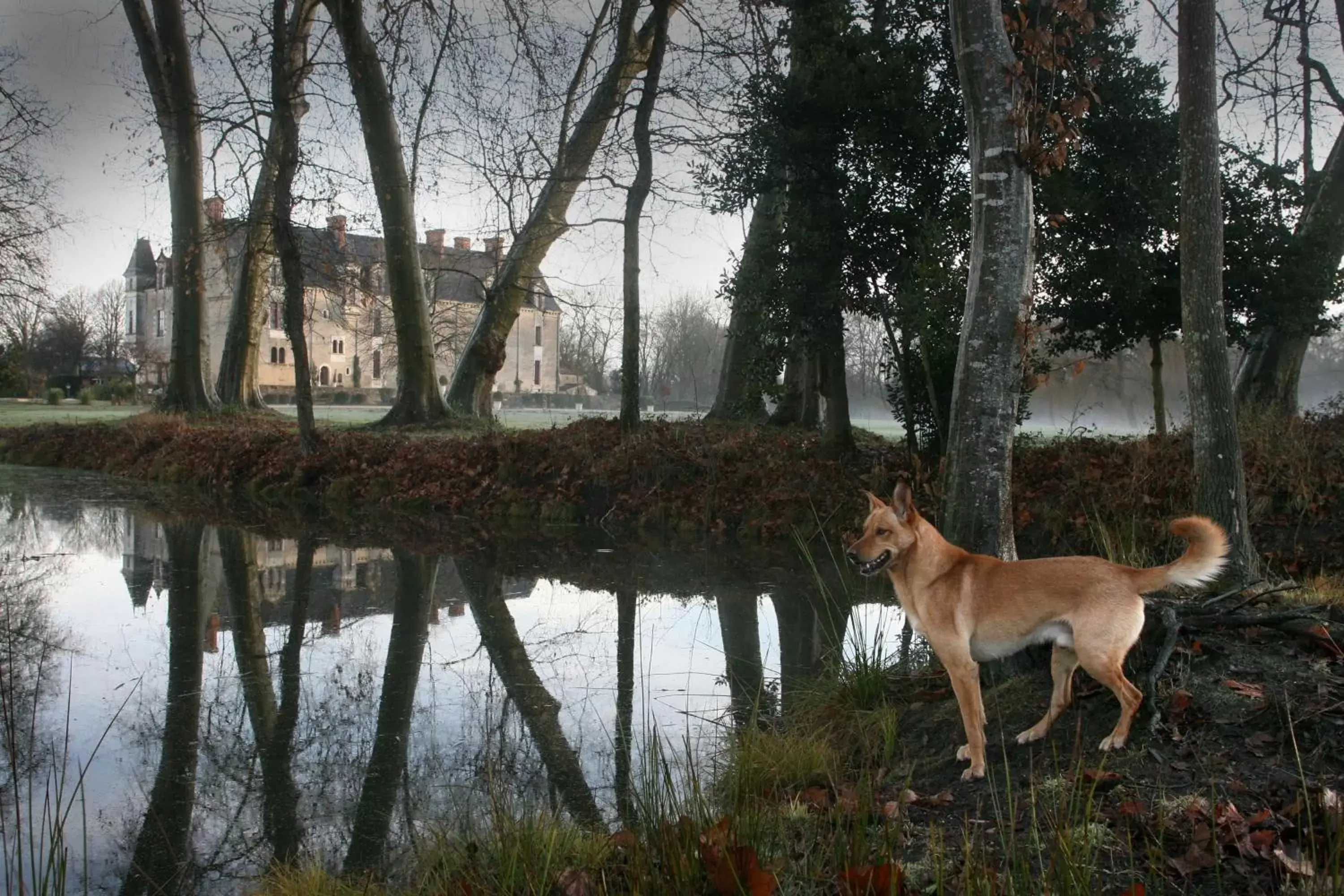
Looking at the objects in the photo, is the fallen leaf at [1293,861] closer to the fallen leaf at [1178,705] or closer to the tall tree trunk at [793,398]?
the fallen leaf at [1178,705]

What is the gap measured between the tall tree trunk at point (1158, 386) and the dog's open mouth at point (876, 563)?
11.7 meters

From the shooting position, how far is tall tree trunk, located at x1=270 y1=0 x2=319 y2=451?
66.1 ft

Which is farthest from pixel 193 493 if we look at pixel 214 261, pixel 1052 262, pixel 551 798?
pixel 214 261

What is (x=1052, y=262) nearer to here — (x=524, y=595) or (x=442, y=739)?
(x=524, y=595)

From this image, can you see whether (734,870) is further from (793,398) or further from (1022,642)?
(793,398)

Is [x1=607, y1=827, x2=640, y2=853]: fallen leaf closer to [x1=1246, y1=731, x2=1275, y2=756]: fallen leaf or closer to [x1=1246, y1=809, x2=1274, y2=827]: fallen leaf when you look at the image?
[x1=1246, y1=809, x2=1274, y2=827]: fallen leaf

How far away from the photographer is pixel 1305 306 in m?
15.2

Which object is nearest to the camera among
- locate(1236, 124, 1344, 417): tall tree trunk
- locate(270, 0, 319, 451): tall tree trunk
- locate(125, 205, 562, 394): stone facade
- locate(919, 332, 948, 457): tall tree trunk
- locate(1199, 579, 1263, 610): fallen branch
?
locate(1199, 579, 1263, 610): fallen branch

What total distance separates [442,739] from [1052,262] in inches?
464

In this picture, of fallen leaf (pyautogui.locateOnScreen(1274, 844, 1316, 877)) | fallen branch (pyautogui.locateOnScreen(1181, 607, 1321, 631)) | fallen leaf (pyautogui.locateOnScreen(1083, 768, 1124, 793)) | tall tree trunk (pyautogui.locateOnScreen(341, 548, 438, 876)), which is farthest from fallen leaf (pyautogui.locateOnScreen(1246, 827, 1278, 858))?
tall tree trunk (pyautogui.locateOnScreen(341, 548, 438, 876))

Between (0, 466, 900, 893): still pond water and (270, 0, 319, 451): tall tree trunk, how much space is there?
776 cm

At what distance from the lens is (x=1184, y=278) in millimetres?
8578

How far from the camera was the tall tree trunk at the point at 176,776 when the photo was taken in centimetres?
426

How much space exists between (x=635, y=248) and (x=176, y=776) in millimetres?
14447
